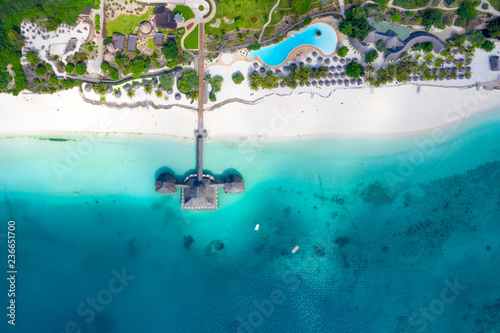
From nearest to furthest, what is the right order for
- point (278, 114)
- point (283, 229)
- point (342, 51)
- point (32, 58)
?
point (32, 58) → point (342, 51) → point (278, 114) → point (283, 229)

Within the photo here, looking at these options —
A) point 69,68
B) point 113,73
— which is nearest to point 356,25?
point 113,73

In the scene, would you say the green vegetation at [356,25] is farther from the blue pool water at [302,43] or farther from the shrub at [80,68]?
the shrub at [80,68]

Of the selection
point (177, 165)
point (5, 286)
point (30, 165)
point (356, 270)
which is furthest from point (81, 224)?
point (356, 270)

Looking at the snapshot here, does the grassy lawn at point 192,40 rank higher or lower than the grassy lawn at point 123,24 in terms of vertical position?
lower

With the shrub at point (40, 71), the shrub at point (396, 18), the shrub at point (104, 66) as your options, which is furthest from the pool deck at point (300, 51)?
the shrub at point (40, 71)

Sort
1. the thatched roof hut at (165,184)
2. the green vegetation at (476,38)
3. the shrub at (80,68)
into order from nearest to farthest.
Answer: the shrub at (80,68)
the thatched roof hut at (165,184)
the green vegetation at (476,38)

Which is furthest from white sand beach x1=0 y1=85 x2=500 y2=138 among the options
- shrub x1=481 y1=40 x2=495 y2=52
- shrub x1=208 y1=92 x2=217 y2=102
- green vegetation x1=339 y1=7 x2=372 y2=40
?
green vegetation x1=339 y1=7 x2=372 y2=40

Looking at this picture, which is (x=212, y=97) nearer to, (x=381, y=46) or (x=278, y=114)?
(x=278, y=114)
